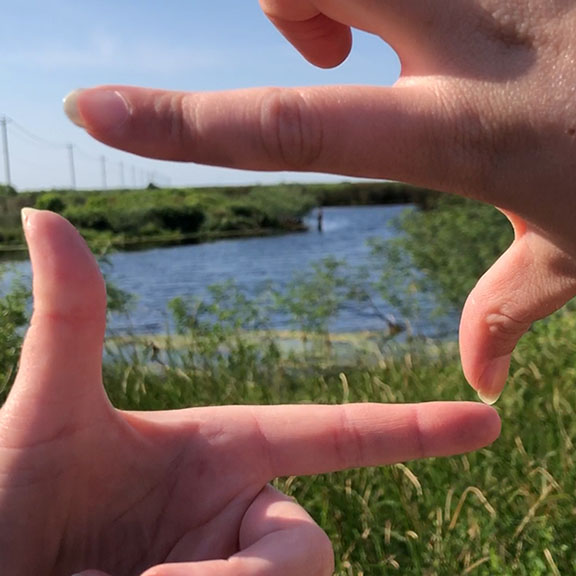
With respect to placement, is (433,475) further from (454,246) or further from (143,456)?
(454,246)

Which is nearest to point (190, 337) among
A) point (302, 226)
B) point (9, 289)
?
point (9, 289)

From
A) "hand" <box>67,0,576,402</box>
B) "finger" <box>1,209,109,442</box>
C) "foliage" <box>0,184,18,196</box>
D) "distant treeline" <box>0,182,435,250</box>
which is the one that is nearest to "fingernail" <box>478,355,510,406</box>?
"hand" <box>67,0,576,402</box>

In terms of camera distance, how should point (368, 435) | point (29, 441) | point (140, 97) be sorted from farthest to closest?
point (368, 435), point (29, 441), point (140, 97)

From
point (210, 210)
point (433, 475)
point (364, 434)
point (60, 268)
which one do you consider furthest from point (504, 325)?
point (210, 210)

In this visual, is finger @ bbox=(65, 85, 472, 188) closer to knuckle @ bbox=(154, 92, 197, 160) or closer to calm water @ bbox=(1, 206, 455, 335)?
knuckle @ bbox=(154, 92, 197, 160)

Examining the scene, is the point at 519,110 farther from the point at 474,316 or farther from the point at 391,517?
the point at 391,517

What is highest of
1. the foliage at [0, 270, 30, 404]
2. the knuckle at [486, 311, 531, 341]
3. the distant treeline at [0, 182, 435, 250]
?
the knuckle at [486, 311, 531, 341]
